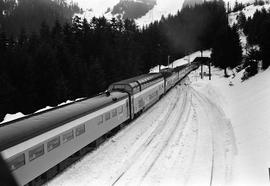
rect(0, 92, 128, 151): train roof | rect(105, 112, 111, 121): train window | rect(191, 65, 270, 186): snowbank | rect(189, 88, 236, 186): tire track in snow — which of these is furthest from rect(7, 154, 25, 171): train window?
rect(105, 112, 111, 121): train window

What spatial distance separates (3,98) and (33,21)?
138022 millimetres

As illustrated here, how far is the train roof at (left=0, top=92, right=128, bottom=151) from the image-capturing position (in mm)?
12288

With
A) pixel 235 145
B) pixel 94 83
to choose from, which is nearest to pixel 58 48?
pixel 94 83

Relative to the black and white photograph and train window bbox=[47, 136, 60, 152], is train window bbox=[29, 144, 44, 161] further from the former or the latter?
train window bbox=[47, 136, 60, 152]

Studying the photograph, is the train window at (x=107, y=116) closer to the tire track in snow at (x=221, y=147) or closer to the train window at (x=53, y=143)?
the train window at (x=53, y=143)

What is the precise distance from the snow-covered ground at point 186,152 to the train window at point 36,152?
5.59ft

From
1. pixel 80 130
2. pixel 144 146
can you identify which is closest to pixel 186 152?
pixel 144 146

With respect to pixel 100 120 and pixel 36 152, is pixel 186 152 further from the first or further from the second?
pixel 36 152

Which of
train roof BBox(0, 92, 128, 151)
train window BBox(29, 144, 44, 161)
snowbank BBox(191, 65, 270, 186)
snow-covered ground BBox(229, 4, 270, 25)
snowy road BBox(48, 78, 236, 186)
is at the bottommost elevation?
snowy road BBox(48, 78, 236, 186)

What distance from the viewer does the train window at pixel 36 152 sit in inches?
507

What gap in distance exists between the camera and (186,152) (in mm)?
18328

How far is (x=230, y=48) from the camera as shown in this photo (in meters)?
63.4

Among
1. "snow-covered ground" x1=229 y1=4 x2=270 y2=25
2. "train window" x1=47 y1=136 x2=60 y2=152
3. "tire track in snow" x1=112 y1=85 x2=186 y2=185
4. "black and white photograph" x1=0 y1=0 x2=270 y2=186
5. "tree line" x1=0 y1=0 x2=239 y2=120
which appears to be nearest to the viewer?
"black and white photograph" x1=0 y1=0 x2=270 y2=186

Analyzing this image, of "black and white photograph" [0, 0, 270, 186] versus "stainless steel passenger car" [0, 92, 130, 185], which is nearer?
"stainless steel passenger car" [0, 92, 130, 185]
